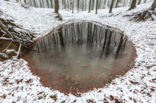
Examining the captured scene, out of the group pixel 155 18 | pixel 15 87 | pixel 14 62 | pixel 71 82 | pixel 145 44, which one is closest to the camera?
pixel 15 87

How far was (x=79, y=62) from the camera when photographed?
6.38 meters

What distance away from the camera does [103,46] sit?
829cm

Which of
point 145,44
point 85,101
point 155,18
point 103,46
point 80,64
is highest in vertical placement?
point 155,18

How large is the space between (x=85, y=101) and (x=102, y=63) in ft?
10.5

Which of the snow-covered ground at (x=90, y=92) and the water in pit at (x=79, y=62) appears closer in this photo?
the snow-covered ground at (x=90, y=92)

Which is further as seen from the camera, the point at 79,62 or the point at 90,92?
the point at 79,62

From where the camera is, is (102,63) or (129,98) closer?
(129,98)

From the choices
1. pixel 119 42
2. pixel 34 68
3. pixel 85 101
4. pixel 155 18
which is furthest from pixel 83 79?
pixel 155 18

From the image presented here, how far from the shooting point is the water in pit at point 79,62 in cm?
488

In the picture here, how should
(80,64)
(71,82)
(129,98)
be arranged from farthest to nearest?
(80,64)
(71,82)
(129,98)

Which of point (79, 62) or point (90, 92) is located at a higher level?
point (79, 62)

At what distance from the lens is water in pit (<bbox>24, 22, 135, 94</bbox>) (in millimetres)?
4879

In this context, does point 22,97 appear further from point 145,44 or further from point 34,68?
point 145,44

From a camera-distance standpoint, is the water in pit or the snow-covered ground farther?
the water in pit
